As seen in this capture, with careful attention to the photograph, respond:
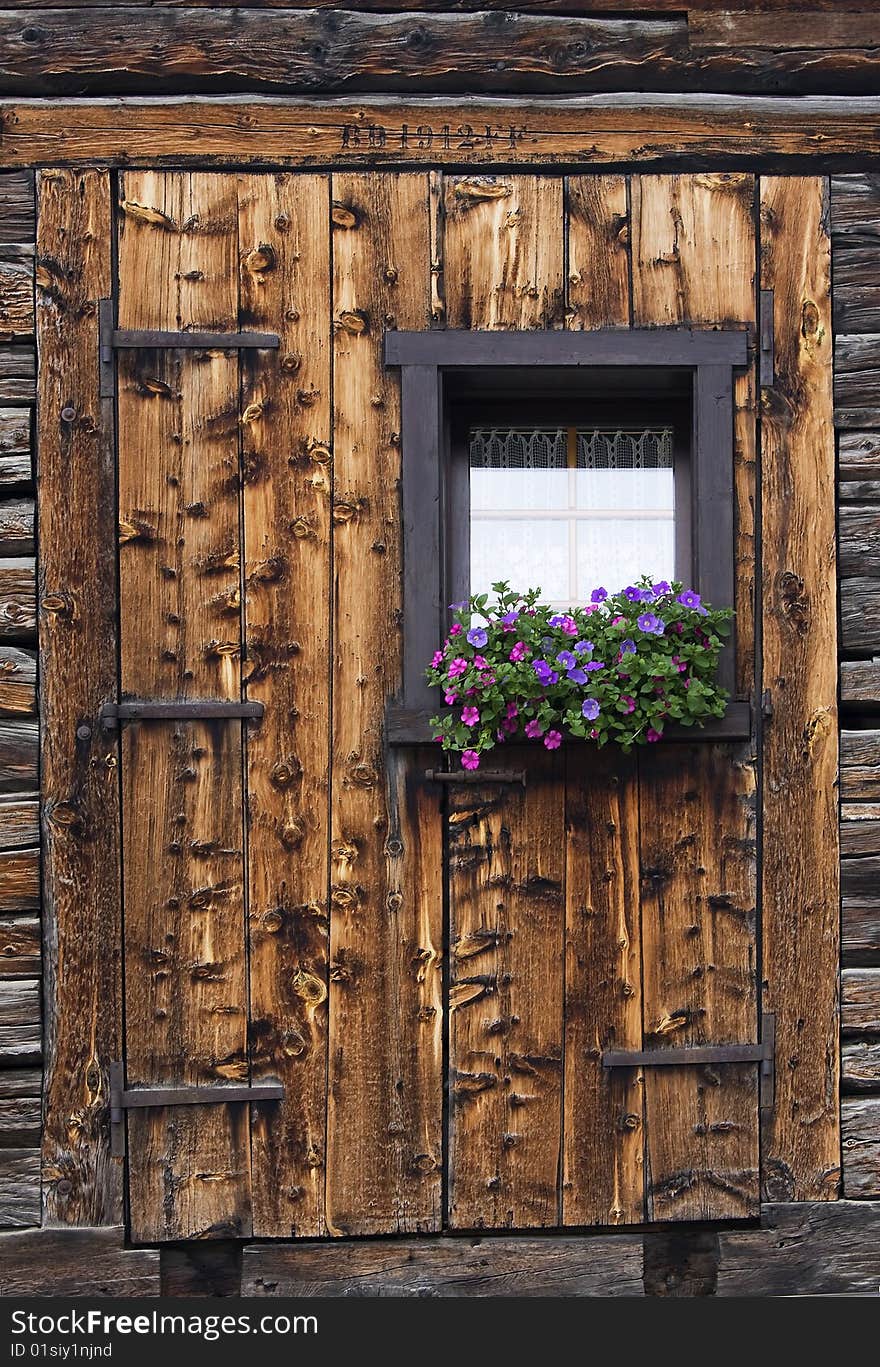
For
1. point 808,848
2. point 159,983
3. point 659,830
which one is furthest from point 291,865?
point 808,848

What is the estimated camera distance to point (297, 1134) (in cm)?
257

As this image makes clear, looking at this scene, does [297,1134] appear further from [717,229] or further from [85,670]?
[717,229]

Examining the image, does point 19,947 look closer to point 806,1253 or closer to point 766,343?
point 806,1253

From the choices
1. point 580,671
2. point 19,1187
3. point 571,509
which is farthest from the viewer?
point 571,509

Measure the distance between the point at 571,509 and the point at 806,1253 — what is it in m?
2.10

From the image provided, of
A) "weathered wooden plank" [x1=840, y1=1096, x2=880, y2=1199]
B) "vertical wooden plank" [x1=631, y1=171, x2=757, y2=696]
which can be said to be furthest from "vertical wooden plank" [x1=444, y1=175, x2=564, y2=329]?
"weathered wooden plank" [x1=840, y1=1096, x2=880, y2=1199]

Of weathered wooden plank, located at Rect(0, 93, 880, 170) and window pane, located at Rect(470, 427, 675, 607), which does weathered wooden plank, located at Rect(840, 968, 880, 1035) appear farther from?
weathered wooden plank, located at Rect(0, 93, 880, 170)

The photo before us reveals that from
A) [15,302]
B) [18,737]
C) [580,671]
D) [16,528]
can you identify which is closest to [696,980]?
[580,671]

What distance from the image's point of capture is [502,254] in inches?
103

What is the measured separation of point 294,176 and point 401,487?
875mm

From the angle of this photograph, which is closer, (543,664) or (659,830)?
(543,664)

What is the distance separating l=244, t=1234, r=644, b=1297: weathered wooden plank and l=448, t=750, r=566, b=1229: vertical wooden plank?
7cm

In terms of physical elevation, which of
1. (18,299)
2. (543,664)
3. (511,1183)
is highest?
(18,299)

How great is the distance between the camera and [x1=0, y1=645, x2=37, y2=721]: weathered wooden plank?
8.43 ft
